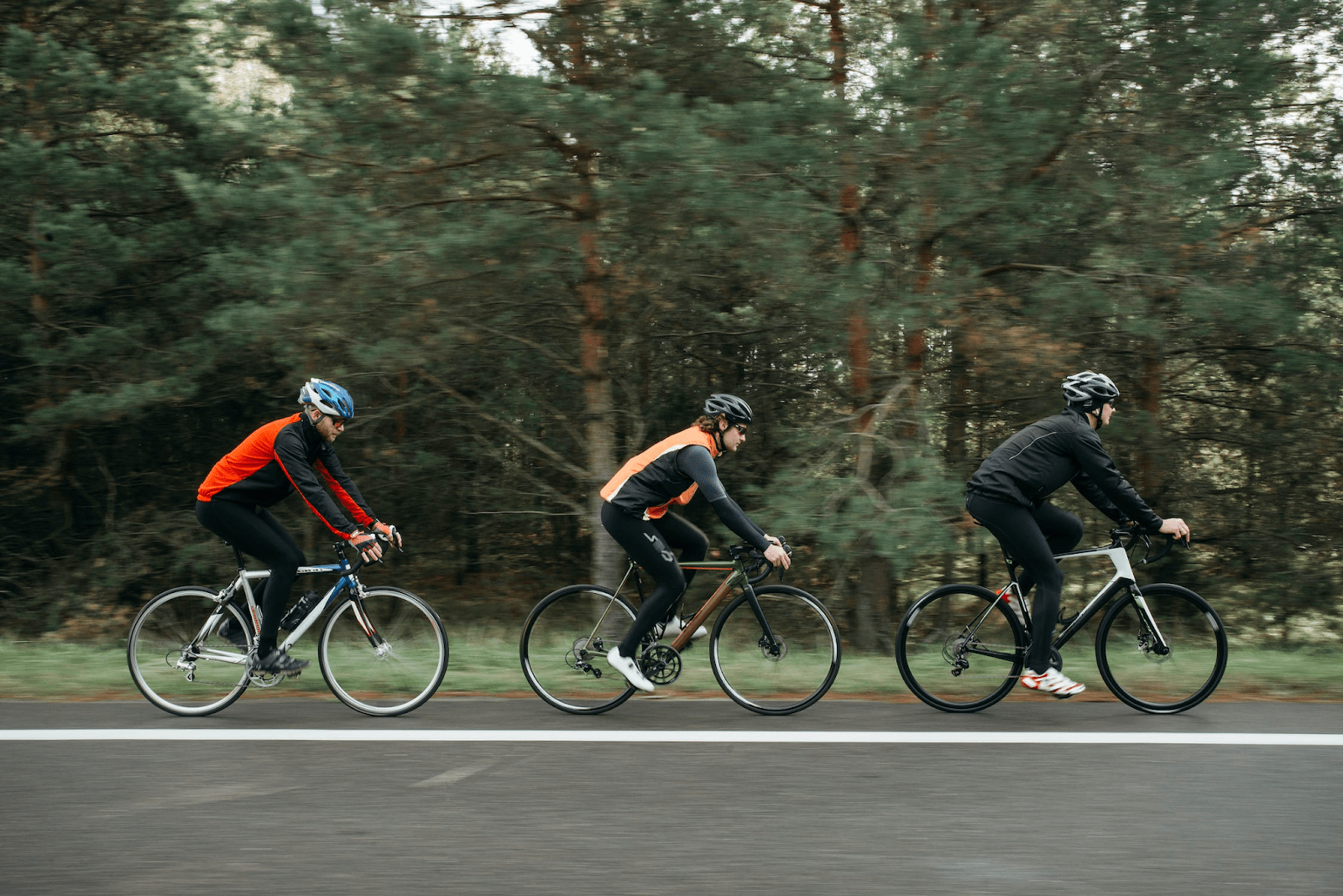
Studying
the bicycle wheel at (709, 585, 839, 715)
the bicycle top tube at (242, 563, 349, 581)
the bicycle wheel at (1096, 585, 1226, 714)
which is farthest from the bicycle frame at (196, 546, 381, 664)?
the bicycle wheel at (1096, 585, 1226, 714)

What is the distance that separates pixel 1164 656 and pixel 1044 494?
1.15 m

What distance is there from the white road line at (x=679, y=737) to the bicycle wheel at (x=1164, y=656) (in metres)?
0.60

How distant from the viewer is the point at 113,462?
15672mm

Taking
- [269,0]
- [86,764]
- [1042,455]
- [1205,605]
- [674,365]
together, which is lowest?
[86,764]

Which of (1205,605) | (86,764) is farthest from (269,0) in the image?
(1205,605)

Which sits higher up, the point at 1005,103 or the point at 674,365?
the point at 1005,103

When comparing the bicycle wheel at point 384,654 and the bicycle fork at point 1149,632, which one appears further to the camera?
the bicycle wheel at point 384,654

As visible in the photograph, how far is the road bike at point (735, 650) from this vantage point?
22.0 ft

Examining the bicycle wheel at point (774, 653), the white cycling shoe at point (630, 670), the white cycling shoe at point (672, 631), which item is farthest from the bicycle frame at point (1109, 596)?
the white cycling shoe at point (630, 670)

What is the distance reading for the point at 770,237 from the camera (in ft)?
30.1

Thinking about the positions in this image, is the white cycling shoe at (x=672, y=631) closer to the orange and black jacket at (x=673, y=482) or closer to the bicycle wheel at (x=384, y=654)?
the orange and black jacket at (x=673, y=482)

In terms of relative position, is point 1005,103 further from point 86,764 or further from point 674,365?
point 86,764

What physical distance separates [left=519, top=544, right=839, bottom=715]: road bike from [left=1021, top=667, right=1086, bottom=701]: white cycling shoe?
3.63 ft

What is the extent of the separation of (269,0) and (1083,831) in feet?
29.6
